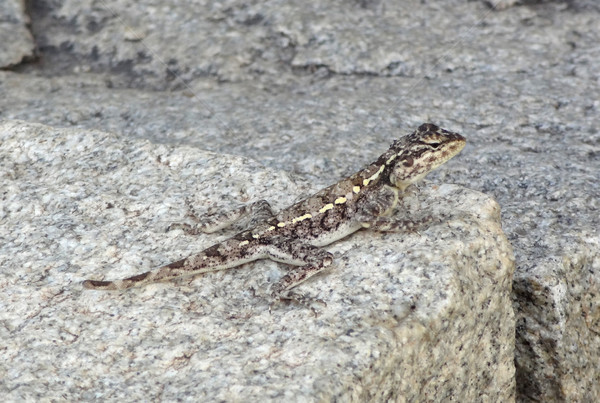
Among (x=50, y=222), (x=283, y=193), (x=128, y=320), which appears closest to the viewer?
(x=128, y=320)

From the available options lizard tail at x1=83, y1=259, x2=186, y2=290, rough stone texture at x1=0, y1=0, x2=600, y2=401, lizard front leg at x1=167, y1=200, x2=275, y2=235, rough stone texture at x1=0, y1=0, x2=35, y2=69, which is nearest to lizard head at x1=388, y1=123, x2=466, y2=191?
rough stone texture at x1=0, y1=0, x2=600, y2=401

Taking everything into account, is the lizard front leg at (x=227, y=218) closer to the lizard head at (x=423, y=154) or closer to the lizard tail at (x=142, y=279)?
the lizard tail at (x=142, y=279)

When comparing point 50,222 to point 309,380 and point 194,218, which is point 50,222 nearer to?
point 194,218

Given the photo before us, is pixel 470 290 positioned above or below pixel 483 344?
above

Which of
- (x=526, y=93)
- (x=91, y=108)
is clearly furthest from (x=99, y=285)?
(x=526, y=93)

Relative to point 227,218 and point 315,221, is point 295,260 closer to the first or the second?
point 315,221

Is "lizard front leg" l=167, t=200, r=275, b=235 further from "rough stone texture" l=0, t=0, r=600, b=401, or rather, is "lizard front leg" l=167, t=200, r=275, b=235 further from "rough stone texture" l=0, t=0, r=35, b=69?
"rough stone texture" l=0, t=0, r=35, b=69

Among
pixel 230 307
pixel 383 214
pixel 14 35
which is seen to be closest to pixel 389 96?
pixel 383 214
